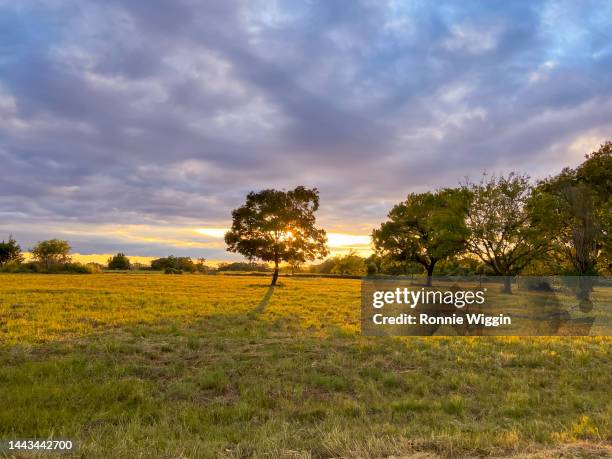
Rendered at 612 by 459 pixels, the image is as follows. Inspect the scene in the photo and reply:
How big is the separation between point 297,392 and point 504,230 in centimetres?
2685

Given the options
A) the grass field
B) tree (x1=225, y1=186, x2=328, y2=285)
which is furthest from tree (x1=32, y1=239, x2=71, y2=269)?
the grass field

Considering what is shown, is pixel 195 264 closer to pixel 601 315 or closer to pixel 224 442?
pixel 601 315

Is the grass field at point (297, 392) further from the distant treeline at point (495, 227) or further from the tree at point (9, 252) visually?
A: the tree at point (9, 252)

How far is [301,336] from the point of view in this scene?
1612 centimetres

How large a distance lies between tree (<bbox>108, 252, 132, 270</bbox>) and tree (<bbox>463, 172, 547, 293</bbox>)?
9659 cm

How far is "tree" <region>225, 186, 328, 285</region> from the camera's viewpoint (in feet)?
152

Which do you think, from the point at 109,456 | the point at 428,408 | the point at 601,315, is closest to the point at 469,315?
the point at 601,315

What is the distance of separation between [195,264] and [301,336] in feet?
318

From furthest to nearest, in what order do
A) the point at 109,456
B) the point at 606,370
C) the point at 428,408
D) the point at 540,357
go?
the point at 540,357 → the point at 606,370 → the point at 428,408 → the point at 109,456

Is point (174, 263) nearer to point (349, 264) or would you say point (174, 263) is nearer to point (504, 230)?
point (349, 264)

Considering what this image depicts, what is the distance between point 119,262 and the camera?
349 ft

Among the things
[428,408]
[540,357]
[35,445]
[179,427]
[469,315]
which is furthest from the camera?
[469,315]

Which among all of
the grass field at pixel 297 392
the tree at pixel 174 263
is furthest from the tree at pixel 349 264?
the grass field at pixel 297 392

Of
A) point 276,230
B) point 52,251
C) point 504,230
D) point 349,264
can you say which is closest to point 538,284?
point 504,230
